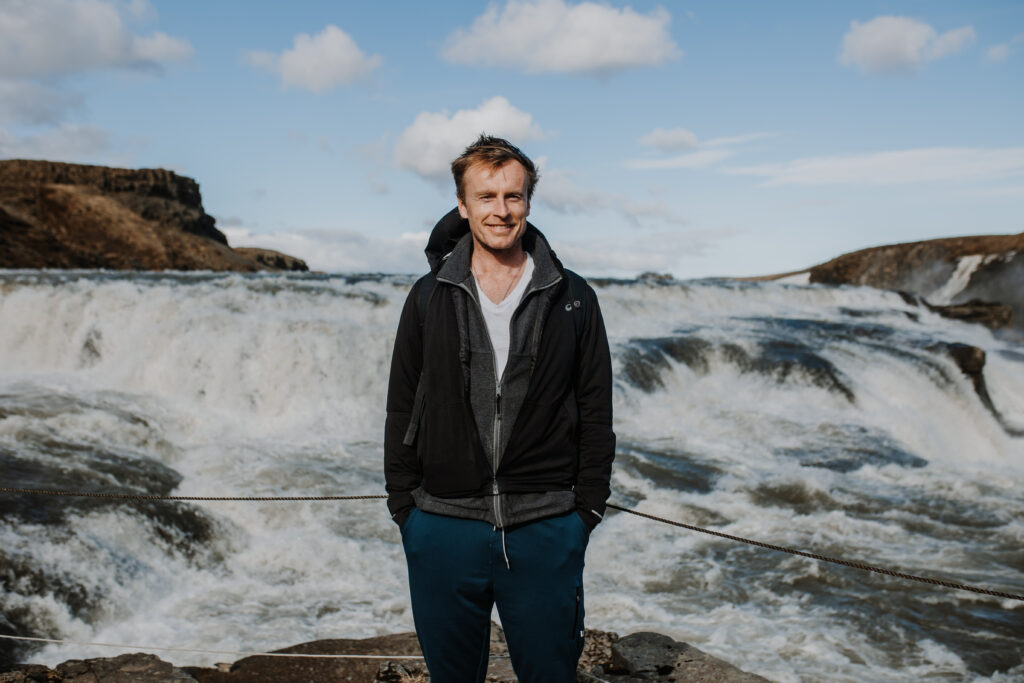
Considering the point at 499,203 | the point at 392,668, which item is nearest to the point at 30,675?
the point at 392,668

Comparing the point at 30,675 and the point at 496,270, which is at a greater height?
the point at 496,270

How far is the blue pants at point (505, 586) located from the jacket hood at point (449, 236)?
2.25 feet

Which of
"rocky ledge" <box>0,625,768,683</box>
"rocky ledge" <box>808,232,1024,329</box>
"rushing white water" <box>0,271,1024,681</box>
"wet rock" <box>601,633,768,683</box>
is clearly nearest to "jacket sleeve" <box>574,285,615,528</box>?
"rocky ledge" <box>0,625,768,683</box>

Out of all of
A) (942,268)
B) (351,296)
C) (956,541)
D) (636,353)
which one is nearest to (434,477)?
(956,541)

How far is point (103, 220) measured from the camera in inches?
1533

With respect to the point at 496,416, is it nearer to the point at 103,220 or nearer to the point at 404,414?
the point at 404,414

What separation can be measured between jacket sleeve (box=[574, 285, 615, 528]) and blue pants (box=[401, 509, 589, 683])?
0.06 metres

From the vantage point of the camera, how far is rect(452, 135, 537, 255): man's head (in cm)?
200

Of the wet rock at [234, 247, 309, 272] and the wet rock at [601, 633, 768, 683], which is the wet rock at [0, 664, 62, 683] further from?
the wet rock at [234, 247, 309, 272]

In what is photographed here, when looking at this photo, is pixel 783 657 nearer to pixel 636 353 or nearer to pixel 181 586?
pixel 181 586

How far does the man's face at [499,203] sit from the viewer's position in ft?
6.57

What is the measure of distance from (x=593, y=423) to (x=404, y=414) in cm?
49

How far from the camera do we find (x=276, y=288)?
15938mm

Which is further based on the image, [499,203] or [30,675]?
[30,675]
